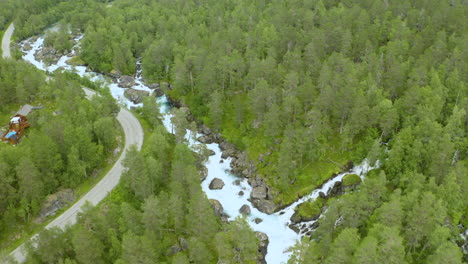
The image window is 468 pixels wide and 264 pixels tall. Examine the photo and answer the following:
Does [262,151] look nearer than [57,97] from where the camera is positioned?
Yes

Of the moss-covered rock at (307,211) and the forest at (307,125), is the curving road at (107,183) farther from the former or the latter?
the moss-covered rock at (307,211)

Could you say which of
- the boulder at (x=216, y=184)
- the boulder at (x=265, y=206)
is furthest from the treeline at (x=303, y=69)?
the boulder at (x=216, y=184)

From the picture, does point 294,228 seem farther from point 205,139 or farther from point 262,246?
point 205,139

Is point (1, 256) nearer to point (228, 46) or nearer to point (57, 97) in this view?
point (57, 97)

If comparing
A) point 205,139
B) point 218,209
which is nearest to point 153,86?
point 205,139

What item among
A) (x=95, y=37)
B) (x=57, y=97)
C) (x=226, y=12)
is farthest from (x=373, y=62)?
(x=95, y=37)
